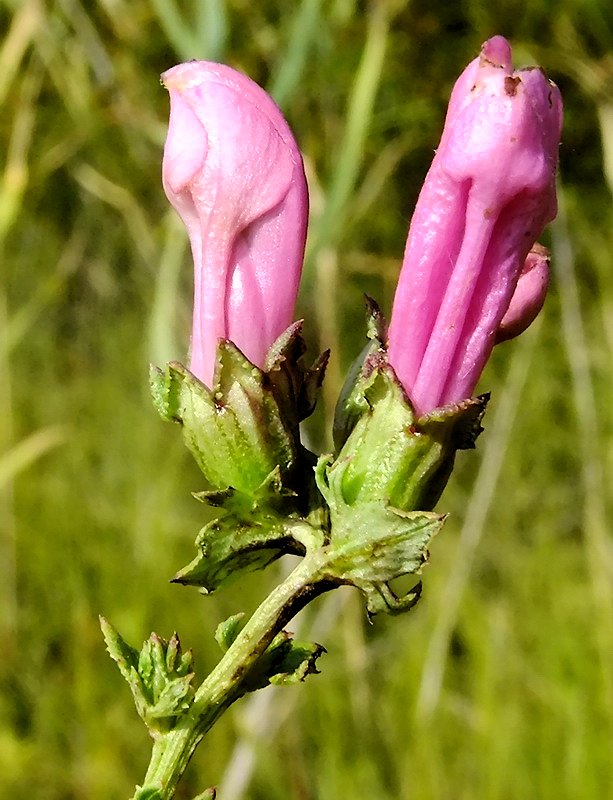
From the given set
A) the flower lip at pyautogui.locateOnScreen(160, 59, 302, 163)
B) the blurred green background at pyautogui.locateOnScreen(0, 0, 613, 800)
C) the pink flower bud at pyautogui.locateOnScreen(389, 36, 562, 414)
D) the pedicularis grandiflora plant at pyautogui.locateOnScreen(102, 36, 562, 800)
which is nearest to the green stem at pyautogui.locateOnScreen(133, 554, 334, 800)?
the pedicularis grandiflora plant at pyautogui.locateOnScreen(102, 36, 562, 800)

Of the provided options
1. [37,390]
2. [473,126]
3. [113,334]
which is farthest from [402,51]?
[473,126]

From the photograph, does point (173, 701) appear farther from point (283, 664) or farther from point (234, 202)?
point (234, 202)

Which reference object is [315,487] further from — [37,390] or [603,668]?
[37,390]

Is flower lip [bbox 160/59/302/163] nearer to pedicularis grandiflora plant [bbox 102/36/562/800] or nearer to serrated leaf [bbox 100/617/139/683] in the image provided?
pedicularis grandiflora plant [bbox 102/36/562/800]

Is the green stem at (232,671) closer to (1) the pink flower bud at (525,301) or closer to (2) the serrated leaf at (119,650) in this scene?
(2) the serrated leaf at (119,650)

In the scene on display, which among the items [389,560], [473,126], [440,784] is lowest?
[440,784]

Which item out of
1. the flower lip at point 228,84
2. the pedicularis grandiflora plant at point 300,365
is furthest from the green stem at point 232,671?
the flower lip at point 228,84
